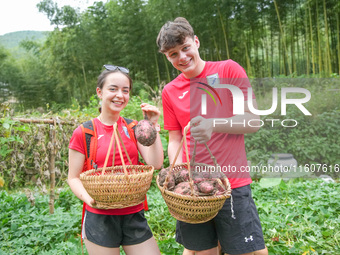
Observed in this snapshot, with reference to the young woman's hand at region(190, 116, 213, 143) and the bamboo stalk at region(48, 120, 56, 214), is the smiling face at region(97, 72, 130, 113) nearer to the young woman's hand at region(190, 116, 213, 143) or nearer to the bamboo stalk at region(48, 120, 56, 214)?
the young woman's hand at region(190, 116, 213, 143)

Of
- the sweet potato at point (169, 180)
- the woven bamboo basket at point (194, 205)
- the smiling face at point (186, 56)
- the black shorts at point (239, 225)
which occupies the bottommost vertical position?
the black shorts at point (239, 225)

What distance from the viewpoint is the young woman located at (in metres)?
1.40

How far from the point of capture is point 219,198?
1.11 m

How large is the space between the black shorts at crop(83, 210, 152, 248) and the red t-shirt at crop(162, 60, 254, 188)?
17.5 inches

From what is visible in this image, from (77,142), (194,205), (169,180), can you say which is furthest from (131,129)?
(194,205)

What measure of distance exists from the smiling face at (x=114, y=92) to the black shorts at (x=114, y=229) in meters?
0.53

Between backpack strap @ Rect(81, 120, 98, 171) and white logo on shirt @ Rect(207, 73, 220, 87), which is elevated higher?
white logo on shirt @ Rect(207, 73, 220, 87)

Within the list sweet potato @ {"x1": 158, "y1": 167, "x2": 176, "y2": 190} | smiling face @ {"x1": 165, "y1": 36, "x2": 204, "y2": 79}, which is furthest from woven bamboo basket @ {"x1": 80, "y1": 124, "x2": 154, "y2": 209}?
smiling face @ {"x1": 165, "y1": 36, "x2": 204, "y2": 79}

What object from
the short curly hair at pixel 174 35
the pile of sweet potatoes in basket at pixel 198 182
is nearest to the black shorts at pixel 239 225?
the pile of sweet potatoes in basket at pixel 198 182

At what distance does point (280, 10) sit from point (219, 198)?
7.72 meters

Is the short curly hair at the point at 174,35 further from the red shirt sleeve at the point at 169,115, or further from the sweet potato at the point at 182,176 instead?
the sweet potato at the point at 182,176

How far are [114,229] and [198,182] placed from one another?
485 mm

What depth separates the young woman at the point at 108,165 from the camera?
1.40 meters

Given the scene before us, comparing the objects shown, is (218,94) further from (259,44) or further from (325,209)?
(259,44)
